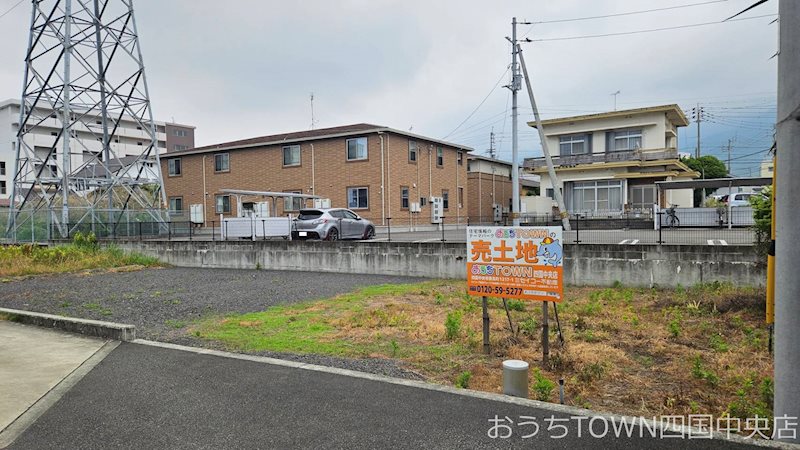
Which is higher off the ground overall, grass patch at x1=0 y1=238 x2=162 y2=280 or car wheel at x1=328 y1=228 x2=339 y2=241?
car wheel at x1=328 y1=228 x2=339 y2=241

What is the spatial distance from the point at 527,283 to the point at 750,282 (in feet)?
21.1

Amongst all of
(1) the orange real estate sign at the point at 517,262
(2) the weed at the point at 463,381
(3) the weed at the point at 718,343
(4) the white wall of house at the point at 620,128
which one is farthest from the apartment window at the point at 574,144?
(2) the weed at the point at 463,381

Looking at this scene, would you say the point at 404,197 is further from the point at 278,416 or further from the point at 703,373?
the point at 278,416

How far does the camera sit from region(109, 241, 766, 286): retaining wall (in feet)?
32.6

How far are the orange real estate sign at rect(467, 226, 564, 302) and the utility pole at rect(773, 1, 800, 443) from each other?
2426 mm

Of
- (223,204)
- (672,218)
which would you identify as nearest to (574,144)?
(672,218)

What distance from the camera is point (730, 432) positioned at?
11.9 ft

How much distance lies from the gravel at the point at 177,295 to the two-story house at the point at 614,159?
23493 millimetres

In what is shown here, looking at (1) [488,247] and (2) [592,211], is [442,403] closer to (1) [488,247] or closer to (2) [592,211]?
(1) [488,247]

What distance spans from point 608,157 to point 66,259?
29.3 m

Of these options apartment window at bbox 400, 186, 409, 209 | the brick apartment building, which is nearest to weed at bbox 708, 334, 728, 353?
the brick apartment building

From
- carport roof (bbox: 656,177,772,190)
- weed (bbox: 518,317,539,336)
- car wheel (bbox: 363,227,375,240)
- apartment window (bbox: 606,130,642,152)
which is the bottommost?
weed (bbox: 518,317,539,336)

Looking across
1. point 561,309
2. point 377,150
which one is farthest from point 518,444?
point 377,150

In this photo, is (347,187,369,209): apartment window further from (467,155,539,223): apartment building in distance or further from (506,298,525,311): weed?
(506,298,525,311): weed
